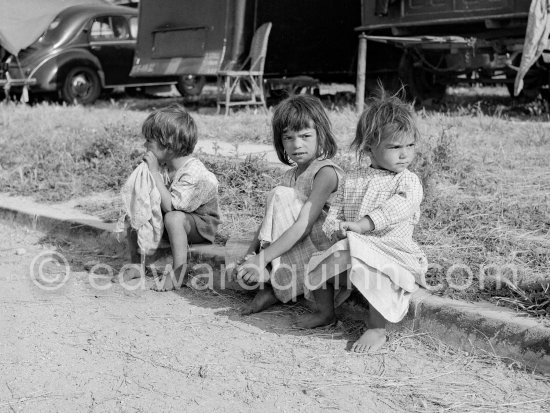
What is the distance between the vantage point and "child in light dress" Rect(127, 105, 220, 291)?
3969mm

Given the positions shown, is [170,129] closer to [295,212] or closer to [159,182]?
[159,182]

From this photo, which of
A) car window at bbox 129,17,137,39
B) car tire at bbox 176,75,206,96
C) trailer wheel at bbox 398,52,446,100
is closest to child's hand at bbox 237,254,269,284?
trailer wheel at bbox 398,52,446,100

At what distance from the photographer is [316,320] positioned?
3.35m

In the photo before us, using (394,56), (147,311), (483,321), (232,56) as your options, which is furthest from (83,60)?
(483,321)

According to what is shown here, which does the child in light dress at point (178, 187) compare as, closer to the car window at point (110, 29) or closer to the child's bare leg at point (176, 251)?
the child's bare leg at point (176, 251)

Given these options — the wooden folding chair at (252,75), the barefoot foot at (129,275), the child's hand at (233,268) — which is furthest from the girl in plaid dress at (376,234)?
the wooden folding chair at (252,75)

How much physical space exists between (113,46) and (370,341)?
11.3 metres

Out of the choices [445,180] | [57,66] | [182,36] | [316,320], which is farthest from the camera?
[57,66]

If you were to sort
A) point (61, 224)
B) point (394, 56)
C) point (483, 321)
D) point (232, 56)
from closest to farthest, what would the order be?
point (483, 321) < point (61, 224) < point (232, 56) < point (394, 56)

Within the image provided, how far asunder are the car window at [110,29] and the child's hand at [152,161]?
9.81 m

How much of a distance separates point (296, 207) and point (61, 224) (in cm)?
232

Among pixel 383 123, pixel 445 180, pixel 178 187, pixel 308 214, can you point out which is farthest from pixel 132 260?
pixel 445 180

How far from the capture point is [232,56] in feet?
33.9

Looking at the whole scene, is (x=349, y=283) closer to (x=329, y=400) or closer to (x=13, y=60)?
(x=329, y=400)
